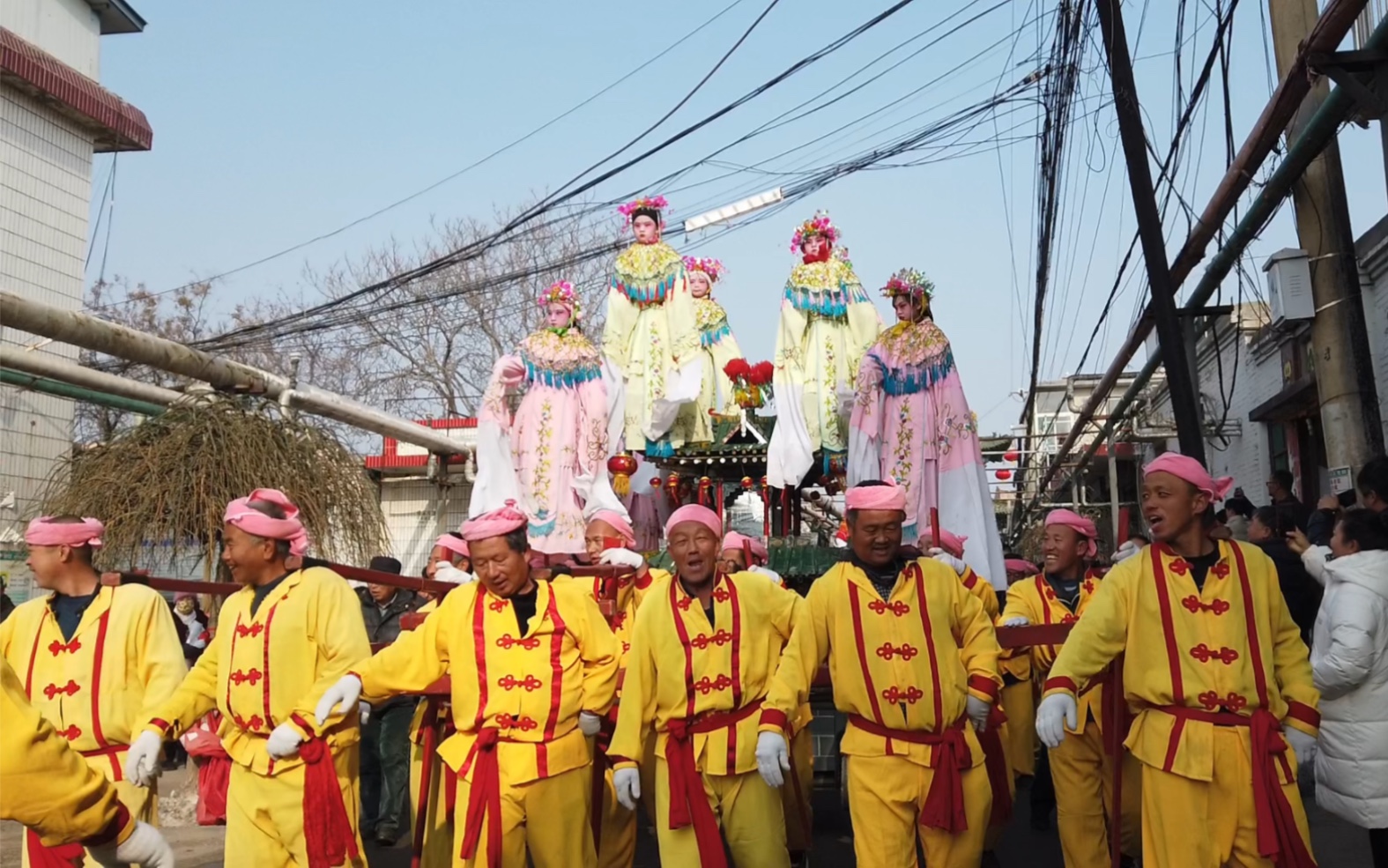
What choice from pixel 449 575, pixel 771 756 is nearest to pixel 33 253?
pixel 449 575

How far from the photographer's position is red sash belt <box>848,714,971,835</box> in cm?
486

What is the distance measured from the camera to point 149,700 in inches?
206

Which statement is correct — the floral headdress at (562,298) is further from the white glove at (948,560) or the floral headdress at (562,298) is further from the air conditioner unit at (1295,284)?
the air conditioner unit at (1295,284)

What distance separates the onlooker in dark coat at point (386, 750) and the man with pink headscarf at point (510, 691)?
3.12 metres

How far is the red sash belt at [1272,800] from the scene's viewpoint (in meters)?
4.32

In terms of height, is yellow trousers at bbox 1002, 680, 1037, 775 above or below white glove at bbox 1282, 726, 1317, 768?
below

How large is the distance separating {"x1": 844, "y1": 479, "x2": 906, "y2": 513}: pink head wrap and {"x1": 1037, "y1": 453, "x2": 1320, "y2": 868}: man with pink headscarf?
0.90 metres

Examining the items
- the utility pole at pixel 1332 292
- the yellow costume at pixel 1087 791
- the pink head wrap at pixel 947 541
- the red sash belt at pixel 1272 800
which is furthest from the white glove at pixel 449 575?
the utility pole at pixel 1332 292

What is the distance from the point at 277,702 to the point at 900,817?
2.53 m

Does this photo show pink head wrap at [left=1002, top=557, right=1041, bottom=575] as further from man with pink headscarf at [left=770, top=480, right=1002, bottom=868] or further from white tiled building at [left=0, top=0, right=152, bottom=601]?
white tiled building at [left=0, top=0, right=152, bottom=601]

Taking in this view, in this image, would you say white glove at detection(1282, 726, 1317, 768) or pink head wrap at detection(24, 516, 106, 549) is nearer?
white glove at detection(1282, 726, 1317, 768)

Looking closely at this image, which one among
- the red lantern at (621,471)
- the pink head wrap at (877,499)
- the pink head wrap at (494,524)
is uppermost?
the red lantern at (621,471)

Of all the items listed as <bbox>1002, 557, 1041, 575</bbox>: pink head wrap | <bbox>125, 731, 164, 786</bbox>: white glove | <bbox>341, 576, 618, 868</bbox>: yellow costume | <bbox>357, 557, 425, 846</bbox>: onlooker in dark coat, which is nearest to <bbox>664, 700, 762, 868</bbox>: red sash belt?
<bbox>341, 576, 618, 868</bbox>: yellow costume

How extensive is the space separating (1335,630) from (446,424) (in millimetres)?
18768
